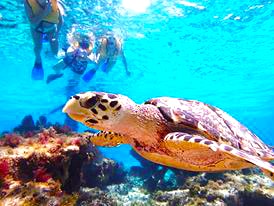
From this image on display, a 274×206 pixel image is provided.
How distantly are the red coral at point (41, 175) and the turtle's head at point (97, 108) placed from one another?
142 cm

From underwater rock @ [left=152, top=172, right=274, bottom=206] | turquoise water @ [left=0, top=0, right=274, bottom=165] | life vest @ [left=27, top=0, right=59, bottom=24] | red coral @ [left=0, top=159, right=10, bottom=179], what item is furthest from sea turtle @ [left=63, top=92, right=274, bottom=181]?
turquoise water @ [left=0, top=0, right=274, bottom=165]

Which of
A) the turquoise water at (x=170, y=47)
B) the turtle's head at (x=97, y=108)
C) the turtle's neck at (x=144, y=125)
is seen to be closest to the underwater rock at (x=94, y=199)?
the turtle's neck at (x=144, y=125)

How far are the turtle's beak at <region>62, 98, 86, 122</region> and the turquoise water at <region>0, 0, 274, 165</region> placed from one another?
10.3m

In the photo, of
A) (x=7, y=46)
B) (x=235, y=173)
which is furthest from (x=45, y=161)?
(x=7, y=46)

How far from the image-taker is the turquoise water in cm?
1321

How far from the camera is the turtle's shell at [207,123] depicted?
360cm

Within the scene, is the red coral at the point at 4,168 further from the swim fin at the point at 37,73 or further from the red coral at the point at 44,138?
the swim fin at the point at 37,73

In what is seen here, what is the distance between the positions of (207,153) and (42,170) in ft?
8.22

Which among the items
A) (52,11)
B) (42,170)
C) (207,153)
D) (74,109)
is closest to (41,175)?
(42,170)

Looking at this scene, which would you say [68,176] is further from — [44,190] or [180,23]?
[180,23]

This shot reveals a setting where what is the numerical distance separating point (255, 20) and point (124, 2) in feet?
25.2

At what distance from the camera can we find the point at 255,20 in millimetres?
15008

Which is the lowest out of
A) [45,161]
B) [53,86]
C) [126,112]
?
[53,86]

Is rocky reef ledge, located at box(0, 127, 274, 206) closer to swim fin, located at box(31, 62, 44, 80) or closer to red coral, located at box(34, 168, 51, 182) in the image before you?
red coral, located at box(34, 168, 51, 182)
